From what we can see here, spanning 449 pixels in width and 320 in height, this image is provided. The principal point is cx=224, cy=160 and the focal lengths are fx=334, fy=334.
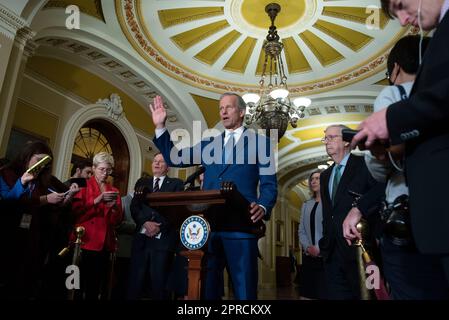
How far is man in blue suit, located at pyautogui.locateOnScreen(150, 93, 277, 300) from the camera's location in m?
1.37

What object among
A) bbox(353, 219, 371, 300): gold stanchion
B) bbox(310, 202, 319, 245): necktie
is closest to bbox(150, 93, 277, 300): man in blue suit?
bbox(353, 219, 371, 300): gold stanchion

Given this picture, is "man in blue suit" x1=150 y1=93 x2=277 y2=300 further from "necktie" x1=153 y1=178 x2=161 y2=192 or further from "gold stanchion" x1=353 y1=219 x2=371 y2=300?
"necktie" x1=153 y1=178 x2=161 y2=192

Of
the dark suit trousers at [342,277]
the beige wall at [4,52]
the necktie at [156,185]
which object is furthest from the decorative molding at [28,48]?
the dark suit trousers at [342,277]

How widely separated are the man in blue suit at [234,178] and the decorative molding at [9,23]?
2823mm

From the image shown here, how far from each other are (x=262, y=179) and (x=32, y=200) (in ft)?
5.11

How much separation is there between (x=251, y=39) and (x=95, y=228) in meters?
4.41

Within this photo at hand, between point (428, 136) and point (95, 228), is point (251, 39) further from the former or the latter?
point (428, 136)

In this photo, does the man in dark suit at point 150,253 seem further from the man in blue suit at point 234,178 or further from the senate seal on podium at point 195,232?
the senate seal on podium at point 195,232

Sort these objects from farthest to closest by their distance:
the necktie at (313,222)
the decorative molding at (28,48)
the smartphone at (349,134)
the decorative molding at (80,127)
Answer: the decorative molding at (80,127), the decorative molding at (28,48), the necktie at (313,222), the smartphone at (349,134)

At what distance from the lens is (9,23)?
3.49 m

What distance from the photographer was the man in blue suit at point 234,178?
1.37m

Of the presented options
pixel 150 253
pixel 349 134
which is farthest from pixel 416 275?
pixel 150 253

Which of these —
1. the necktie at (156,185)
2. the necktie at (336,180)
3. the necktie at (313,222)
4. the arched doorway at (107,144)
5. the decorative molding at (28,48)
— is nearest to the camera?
the necktie at (336,180)
